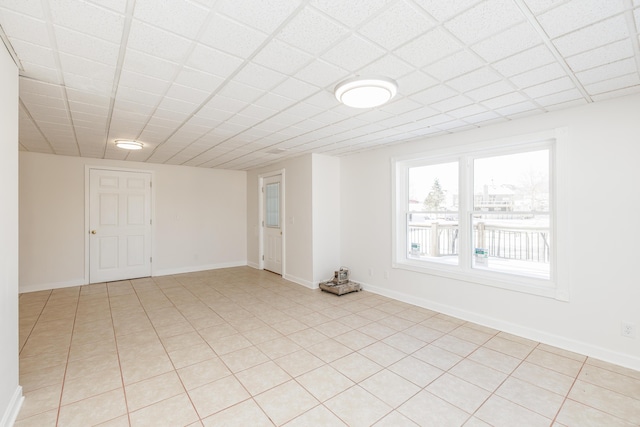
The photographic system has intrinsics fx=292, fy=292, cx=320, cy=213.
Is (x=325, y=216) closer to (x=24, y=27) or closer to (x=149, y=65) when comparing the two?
(x=149, y=65)

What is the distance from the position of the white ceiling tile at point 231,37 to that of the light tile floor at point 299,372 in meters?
2.40

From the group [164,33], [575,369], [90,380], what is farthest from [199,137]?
[575,369]

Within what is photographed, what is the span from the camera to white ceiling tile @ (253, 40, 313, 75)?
184 cm

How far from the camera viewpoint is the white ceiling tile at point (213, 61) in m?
1.90

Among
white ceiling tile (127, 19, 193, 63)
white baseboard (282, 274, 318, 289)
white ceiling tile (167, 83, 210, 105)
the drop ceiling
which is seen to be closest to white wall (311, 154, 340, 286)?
white baseboard (282, 274, 318, 289)

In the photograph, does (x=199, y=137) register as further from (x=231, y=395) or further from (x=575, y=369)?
(x=575, y=369)

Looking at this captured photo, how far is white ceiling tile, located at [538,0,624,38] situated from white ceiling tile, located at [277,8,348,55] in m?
1.09

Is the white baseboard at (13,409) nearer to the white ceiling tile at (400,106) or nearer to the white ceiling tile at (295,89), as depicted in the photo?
the white ceiling tile at (295,89)

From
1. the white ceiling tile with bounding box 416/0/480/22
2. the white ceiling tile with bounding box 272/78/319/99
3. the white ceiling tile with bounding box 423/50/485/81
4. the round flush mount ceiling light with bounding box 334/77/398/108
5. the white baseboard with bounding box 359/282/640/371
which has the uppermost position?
the white ceiling tile with bounding box 416/0/480/22

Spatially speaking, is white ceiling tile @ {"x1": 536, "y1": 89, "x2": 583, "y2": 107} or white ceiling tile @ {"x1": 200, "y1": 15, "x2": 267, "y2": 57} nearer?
white ceiling tile @ {"x1": 200, "y1": 15, "x2": 267, "y2": 57}

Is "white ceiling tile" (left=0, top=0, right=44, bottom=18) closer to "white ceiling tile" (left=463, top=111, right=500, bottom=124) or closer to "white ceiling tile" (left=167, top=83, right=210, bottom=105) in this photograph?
"white ceiling tile" (left=167, top=83, right=210, bottom=105)

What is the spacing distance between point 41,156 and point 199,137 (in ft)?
10.9

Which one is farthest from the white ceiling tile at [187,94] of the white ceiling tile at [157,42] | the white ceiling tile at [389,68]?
the white ceiling tile at [389,68]

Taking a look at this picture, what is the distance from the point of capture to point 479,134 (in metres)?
3.57
